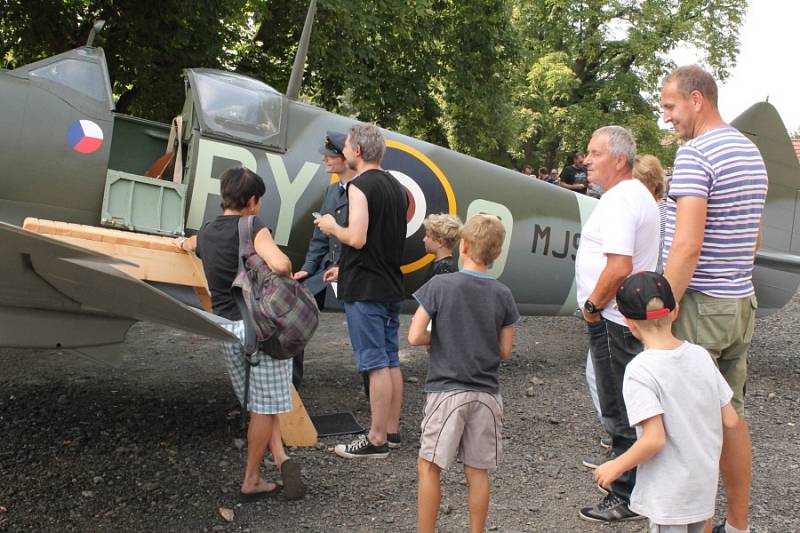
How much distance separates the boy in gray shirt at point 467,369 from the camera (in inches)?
106

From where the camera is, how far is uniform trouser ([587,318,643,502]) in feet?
10.2

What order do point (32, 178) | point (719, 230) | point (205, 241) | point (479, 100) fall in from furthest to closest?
point (479, 100) → point (32, 178) → point (205, 241) → point (719, 230)

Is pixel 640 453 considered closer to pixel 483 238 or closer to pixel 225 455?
pixel 483 238

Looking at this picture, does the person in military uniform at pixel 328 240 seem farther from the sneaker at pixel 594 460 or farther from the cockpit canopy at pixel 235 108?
the sneaker at pixel 594 460

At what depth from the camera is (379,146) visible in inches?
152

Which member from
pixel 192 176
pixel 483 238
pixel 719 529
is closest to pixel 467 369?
pixel 483 238

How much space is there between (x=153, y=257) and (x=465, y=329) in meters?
1.96

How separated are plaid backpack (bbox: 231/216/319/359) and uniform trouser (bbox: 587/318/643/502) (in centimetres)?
132

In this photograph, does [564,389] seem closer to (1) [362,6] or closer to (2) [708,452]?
(2) [708,452]

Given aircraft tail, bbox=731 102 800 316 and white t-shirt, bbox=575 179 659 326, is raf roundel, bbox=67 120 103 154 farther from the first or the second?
aircraft tail, bbox=731 102 800 316

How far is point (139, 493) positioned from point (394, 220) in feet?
6.16

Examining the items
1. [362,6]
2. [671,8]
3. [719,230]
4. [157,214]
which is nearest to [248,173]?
[157,214]

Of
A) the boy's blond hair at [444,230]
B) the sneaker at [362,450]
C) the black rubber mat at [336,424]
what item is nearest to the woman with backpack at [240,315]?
the sneaker at [362,450]

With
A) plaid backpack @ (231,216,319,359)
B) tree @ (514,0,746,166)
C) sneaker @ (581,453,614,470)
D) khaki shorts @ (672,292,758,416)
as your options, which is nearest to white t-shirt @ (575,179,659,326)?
khaki shorts @ (672,292,758,416)
